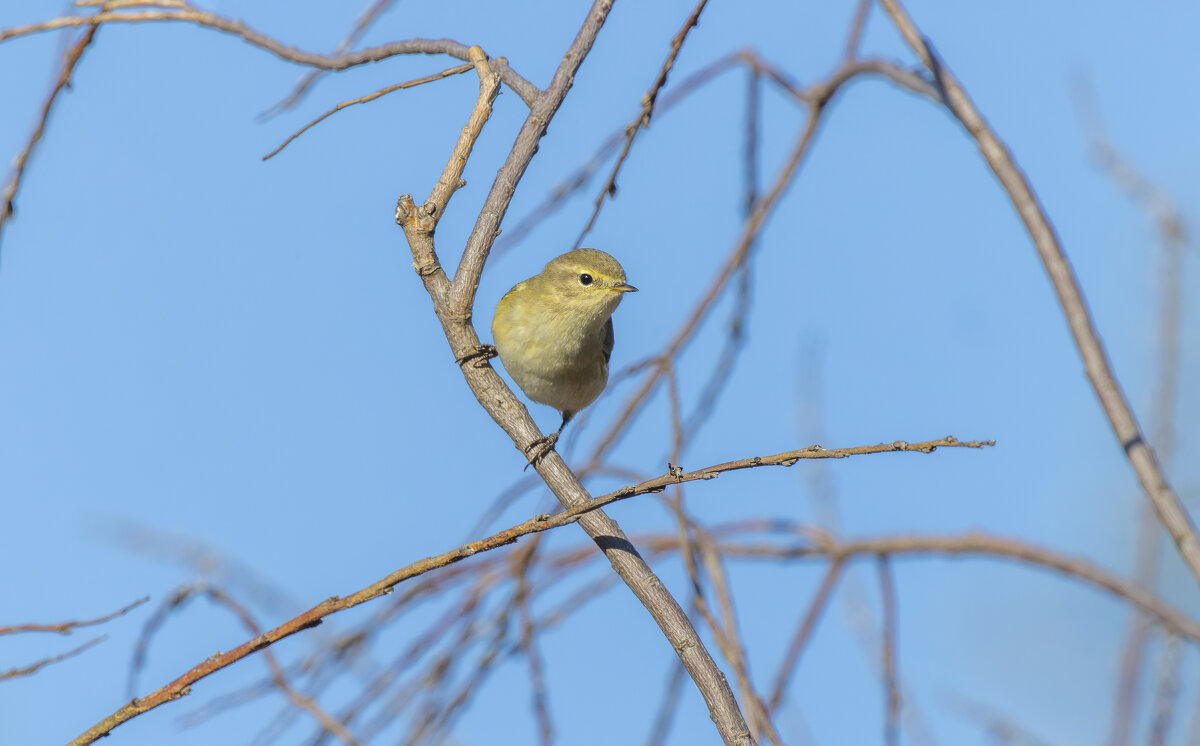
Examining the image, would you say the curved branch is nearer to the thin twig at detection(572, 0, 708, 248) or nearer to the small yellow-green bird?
the thin twig at detection(572, 0, 708, 248)

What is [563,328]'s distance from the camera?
4629mm

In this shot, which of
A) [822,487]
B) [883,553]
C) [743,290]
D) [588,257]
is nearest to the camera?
[883,553]

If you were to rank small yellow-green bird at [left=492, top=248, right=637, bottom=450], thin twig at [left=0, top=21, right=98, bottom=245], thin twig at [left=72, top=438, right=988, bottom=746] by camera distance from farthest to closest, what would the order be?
small yellow-green bird at [left=492, top=248, right=637, bottom=450] → thin twig at [left=0, top=21, right=98, bottom=245] → thin twig at [left=72, top=438, right=988, bottom=746]

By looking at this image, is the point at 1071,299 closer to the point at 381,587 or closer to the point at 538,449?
the point at 538,449

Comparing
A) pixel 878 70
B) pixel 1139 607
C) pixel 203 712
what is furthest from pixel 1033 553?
pixel 203 712

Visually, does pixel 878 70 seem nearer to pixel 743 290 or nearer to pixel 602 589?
pixel 743 290

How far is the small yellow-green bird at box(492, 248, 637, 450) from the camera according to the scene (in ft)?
15.1

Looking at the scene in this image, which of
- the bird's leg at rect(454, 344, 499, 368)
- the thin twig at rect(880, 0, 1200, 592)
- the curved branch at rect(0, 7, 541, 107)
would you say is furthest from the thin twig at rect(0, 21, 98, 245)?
the thin twig at rect(880, 0, 1200, 592)

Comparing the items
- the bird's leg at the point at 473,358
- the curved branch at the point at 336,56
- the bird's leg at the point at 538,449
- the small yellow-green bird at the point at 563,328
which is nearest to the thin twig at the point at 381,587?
the bird's leg at the point at 538,449

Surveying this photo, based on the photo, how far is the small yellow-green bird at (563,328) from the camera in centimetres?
460

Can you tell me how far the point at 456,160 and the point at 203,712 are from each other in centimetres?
174

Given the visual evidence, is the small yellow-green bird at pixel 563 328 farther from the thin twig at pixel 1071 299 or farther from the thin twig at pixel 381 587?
the thin twig at pixel 381 587

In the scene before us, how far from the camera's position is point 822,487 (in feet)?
13.9

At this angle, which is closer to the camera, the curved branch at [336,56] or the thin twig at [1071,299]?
the thin twig at [1071,299]
